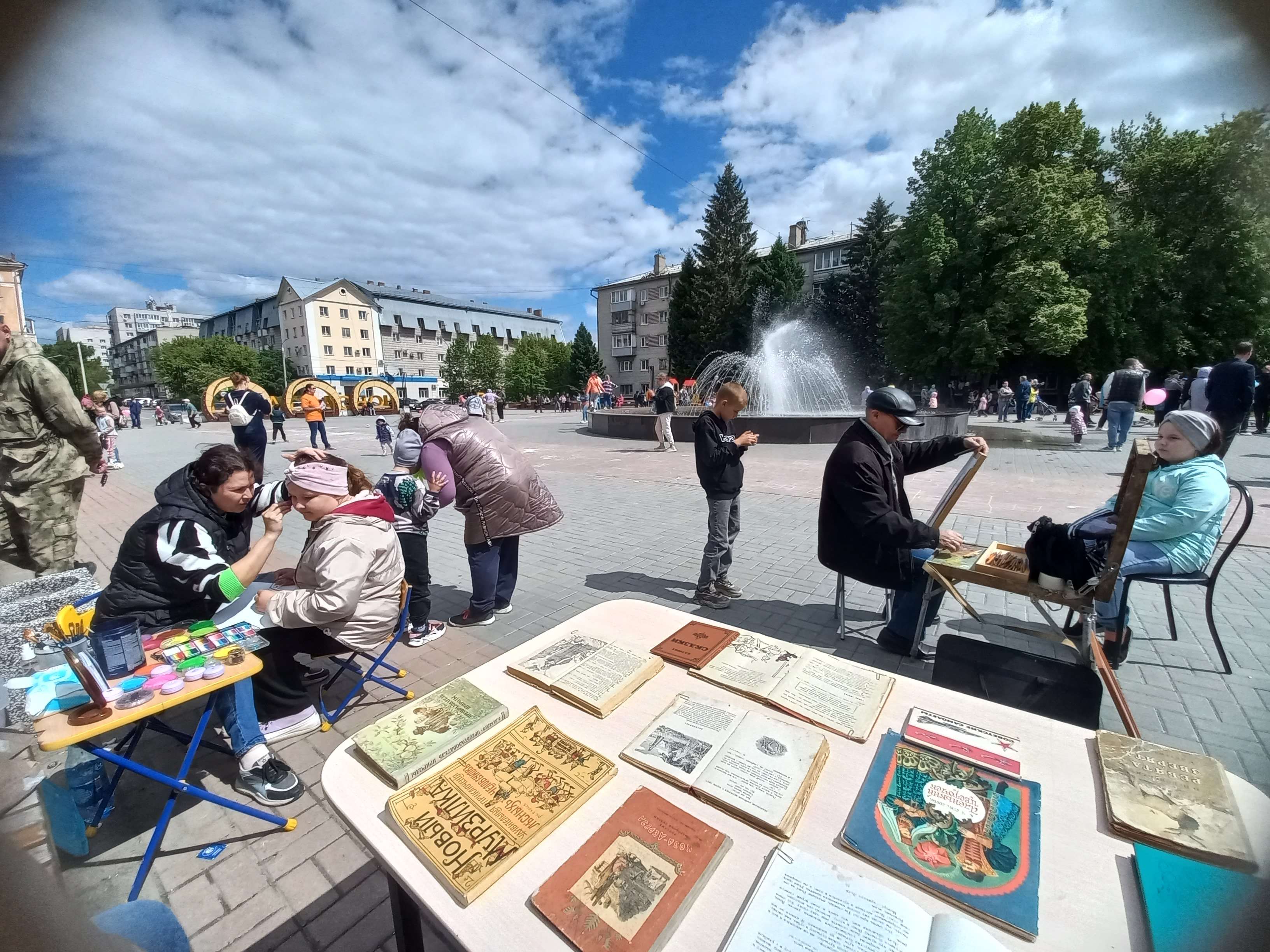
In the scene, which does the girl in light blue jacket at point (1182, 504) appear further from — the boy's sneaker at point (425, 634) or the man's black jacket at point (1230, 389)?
the man's black jacket at point (1230, 389)

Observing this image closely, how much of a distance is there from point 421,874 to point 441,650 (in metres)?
2.84

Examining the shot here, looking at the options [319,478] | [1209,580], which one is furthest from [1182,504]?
[319,478]

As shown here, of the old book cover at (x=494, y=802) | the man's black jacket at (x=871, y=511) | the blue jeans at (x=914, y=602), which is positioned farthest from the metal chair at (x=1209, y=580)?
the old book cover at (x=494, y=802)

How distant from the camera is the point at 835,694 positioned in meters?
1.57

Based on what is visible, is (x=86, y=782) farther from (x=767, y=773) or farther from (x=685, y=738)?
(x=767, y=773)

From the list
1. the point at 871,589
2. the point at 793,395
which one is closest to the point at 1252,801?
the point at 871,589

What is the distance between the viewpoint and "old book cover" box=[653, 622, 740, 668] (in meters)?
1.77

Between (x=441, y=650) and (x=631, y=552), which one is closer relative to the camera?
(x=441, y=650)

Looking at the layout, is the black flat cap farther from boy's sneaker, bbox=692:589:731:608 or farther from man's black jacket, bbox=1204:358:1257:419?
man's black jacket, bbox=1204:358:1257:419

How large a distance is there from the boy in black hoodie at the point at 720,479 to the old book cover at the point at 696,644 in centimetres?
218

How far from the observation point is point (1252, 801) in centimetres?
116

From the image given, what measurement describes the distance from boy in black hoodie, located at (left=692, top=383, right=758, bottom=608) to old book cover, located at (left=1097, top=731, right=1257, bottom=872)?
2.87 metres

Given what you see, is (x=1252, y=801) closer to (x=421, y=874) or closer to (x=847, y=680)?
(x=847, y=680)

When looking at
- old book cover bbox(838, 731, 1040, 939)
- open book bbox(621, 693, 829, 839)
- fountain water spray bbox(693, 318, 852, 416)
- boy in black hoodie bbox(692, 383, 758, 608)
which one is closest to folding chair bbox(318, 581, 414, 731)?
open book bbox(621, 693, 829, 839)
